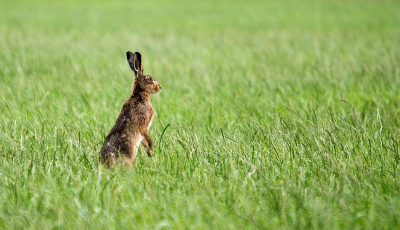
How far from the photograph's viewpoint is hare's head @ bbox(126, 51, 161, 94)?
480 cm

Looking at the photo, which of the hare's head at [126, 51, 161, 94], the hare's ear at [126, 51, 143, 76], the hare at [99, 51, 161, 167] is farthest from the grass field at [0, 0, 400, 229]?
the hare's ear at [126, 51, 143, 76]

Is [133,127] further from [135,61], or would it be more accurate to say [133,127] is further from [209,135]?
[209,135]

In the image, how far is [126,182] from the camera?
4.05 metres

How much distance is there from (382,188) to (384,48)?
8419mm

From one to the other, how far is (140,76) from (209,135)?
3.06 feet

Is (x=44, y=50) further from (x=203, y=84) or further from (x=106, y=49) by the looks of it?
(x=203, y=84)

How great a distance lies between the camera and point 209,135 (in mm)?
5281

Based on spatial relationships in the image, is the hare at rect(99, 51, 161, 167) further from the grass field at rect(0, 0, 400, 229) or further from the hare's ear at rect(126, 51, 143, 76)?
the grass field at rect(0, 0, 400, 229)

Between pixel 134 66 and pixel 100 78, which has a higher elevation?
pixel 134 66

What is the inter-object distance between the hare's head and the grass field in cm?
50

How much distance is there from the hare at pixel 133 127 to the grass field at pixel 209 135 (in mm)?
150

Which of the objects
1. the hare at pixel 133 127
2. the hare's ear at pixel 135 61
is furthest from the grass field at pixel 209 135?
the hare's ear at pixel 135 61

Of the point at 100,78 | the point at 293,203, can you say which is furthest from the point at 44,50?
the point at 293,203

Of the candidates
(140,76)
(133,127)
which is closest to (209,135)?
(140,76)
